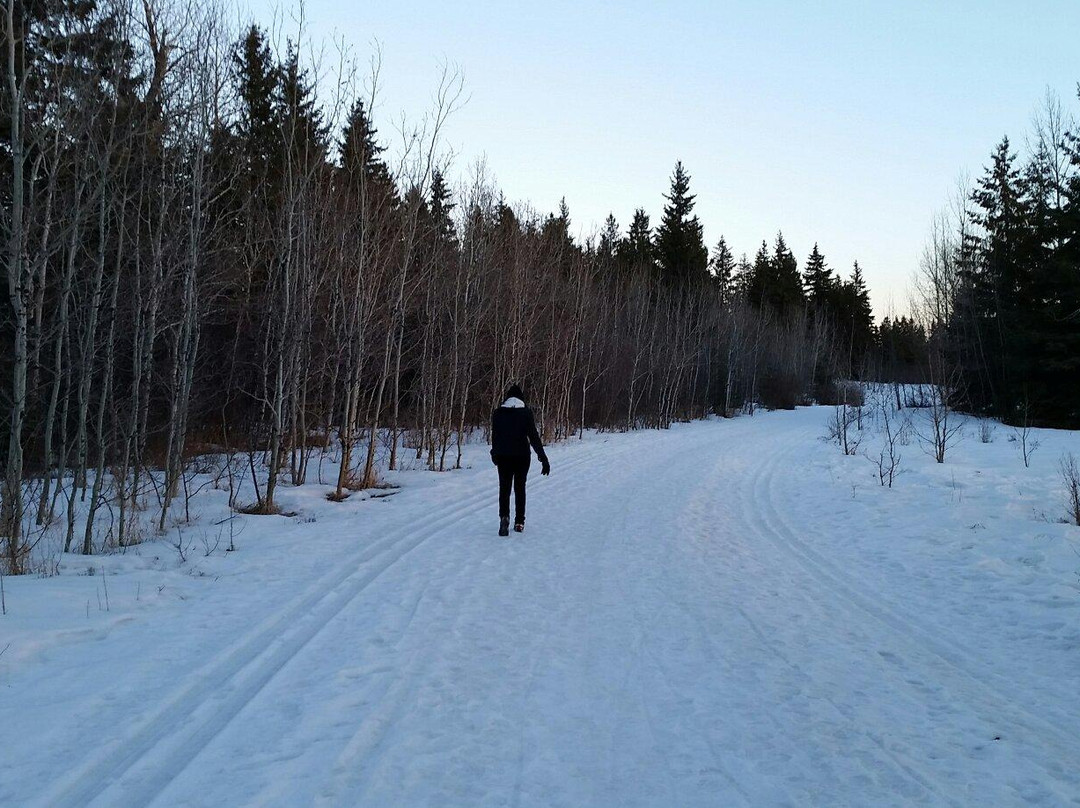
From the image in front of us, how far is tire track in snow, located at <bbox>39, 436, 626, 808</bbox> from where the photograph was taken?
2904mm

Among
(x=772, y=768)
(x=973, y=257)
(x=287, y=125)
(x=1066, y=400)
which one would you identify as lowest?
(x=772, y=768)

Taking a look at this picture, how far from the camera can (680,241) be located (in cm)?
5484

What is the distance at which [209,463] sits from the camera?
1580 cm

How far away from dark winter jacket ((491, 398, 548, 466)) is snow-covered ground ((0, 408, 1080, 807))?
1.19 metres

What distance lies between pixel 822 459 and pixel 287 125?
16.7m

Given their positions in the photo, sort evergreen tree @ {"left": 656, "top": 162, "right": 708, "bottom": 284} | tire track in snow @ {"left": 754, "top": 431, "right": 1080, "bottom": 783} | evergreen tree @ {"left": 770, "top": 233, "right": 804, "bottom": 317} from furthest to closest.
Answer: evergreen tree @ {"left": 770, "top": 233, "right": 804, "bottom": 317} → evergreen tree @ {"left": 656, "top": 162, "right": 708, "bottom": 284} → tire track in snow @ {"left": 754, "top": 431, "right": 1080, "bottom": 783}

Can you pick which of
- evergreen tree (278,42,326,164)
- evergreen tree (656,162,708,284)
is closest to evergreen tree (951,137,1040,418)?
evergreen tree (656,162,708,284)

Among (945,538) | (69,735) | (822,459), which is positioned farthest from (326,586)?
(822,459)

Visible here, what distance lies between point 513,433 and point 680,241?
163 ft

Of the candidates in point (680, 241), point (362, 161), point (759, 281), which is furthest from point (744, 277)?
point (362, 161)

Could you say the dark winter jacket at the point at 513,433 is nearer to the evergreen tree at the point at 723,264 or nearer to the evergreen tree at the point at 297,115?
the evergreen tree at the point at 297,115

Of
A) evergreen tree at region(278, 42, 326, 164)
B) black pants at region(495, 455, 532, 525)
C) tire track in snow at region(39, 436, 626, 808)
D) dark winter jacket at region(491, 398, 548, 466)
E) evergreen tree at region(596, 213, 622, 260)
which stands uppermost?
evergreen tree at region(596, 213, 622, 260)

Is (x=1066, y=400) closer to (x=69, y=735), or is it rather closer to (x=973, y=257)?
(x=973, y=257)

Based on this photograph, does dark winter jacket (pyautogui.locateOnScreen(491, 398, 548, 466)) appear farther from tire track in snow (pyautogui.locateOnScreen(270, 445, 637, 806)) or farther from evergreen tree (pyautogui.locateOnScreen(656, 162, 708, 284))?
evergreen tree (pyautogui.locateOnScreen(656, 162, 708, 284))
